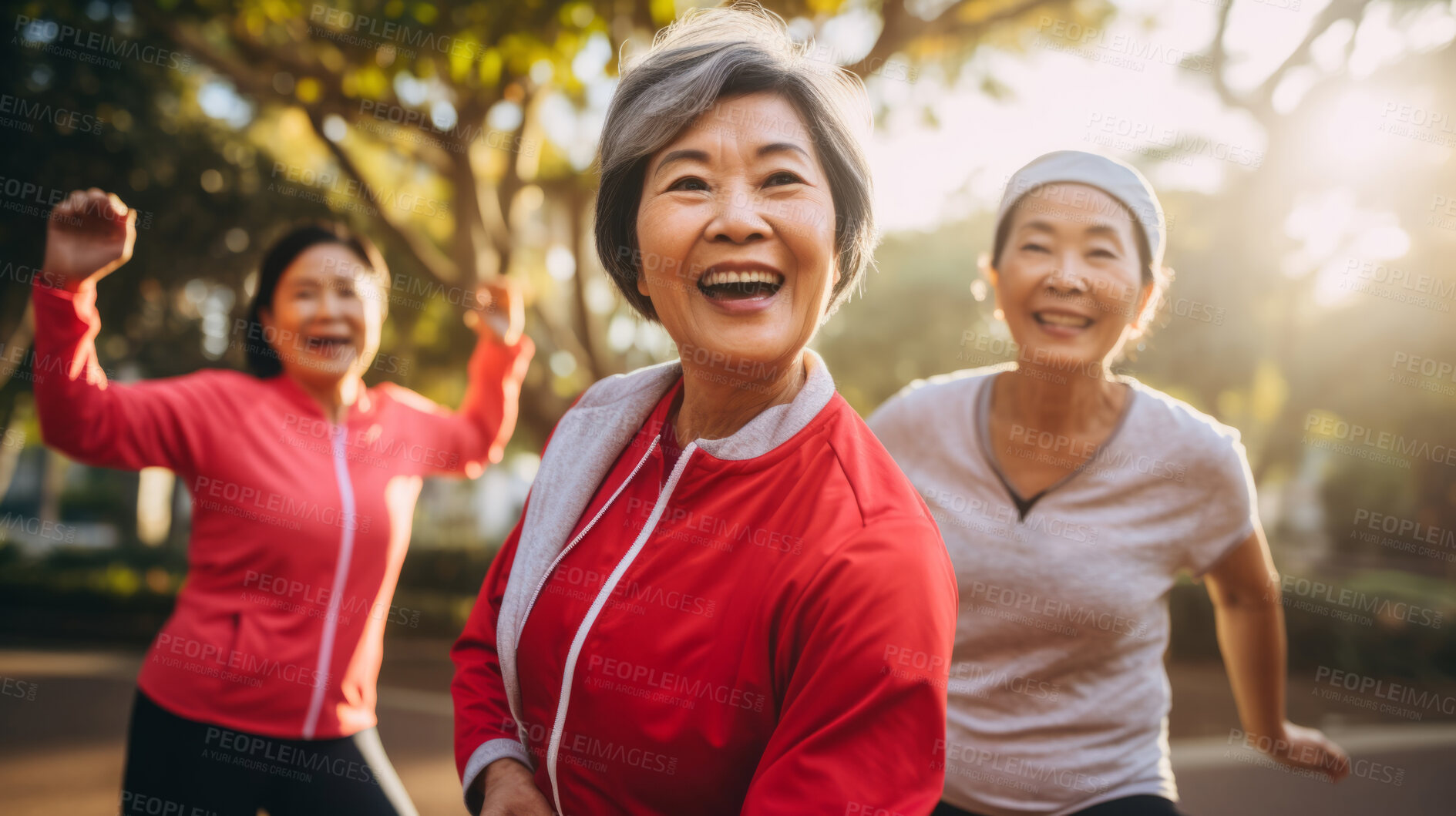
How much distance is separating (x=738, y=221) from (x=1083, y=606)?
1300 millimetres

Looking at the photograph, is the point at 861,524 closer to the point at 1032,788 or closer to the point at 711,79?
the point at 711,79

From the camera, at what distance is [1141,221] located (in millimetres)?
2244

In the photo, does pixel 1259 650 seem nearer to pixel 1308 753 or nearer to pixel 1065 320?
pixel 1308 753

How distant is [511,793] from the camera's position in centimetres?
167

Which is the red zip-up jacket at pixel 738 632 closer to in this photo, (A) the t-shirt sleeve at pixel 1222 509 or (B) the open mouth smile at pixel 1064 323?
(B) the open mouth smile at pixel 1064 323

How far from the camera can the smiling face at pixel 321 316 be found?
2.78 metres

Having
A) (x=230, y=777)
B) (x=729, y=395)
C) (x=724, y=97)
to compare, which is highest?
(x=724, y=97)

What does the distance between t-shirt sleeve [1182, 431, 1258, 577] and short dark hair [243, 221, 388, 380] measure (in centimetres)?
242

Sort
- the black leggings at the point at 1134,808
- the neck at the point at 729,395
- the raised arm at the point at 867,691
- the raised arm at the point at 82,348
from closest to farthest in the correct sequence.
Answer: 1. the raised arm at the point at 867,691
2. the neck at the point at 729,395
3. the black leggings at the point at 1134,808
4. the raised arm at the point at 82,348

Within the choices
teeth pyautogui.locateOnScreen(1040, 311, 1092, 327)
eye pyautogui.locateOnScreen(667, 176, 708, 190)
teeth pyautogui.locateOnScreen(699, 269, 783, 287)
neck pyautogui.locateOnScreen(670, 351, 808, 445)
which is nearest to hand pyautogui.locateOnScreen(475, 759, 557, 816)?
neck pyautogui.locateOnScreen(670, 351, 808, 445)

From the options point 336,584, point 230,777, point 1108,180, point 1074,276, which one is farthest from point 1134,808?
point 230,777

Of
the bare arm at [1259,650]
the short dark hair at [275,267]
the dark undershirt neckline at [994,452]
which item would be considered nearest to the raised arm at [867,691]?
the dark undershirt neckline at [994,452]

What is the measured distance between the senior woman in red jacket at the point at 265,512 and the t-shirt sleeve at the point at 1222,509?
2154mm

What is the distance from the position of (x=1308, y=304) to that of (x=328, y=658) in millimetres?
12630
